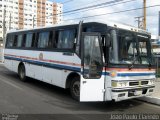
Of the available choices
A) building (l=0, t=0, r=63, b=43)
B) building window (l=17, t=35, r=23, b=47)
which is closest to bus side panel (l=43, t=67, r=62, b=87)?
building window (l=17, t=35, r=23, b=47)

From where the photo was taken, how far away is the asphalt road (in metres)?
8.58

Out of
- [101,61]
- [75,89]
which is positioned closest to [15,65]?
[75,89]

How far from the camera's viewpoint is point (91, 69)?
31.3 feet

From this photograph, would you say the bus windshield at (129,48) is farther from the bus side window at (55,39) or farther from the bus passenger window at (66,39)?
the bus side window at (55,39)

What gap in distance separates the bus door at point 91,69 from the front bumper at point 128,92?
475mm

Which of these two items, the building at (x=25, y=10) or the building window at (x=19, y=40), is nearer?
the building window at (x=19, y=40)

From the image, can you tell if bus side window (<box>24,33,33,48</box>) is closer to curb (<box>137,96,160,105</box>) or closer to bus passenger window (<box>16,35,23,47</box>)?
bus passenger window (<box>16,35,23,47</box>)

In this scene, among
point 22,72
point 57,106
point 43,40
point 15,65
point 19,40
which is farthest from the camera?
point 15,65

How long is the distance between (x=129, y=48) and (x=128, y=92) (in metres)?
1.48

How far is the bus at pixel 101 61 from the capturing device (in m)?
9.38

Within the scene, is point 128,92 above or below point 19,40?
below

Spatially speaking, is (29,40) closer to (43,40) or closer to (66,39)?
(43,40)

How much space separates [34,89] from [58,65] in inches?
80.0

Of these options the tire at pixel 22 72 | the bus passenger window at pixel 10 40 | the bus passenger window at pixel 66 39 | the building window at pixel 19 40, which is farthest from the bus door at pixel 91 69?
the bus passenger window at pixel 10 40
